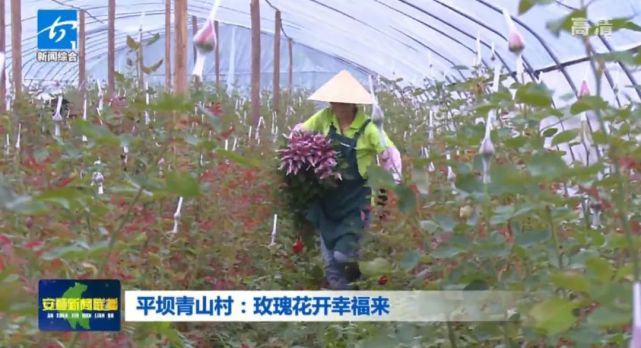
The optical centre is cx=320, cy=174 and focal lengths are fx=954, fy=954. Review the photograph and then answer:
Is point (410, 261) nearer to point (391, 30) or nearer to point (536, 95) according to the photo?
point (536, 95)

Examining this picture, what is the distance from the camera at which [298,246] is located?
4.09 m

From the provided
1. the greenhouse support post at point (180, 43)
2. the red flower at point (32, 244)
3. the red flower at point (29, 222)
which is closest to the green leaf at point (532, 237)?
the red flower at point (32, 244)

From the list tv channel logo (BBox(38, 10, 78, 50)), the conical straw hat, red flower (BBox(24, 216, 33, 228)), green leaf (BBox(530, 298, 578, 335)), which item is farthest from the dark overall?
tv channel logo (BBox(38, 10, 78, 50))

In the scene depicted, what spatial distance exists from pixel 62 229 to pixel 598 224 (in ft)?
3.09

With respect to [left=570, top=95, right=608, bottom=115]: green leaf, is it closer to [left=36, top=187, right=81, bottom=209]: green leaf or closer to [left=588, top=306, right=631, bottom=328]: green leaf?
[left=588, top=306, right=631, bottom=328]: green leaf

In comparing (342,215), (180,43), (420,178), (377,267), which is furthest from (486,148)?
(180,43)

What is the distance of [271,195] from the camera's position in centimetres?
406

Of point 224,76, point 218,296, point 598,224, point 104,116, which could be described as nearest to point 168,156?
point 104,116

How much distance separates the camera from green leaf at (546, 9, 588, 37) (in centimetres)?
105

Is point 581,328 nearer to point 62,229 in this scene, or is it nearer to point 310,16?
point 62,229

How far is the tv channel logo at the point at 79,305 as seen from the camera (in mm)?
1452

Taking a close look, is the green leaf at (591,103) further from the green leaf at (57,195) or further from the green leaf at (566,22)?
the green leaf at (57,195)

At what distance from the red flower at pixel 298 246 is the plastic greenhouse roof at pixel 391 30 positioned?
4.92 feet

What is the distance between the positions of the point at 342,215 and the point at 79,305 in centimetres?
225
